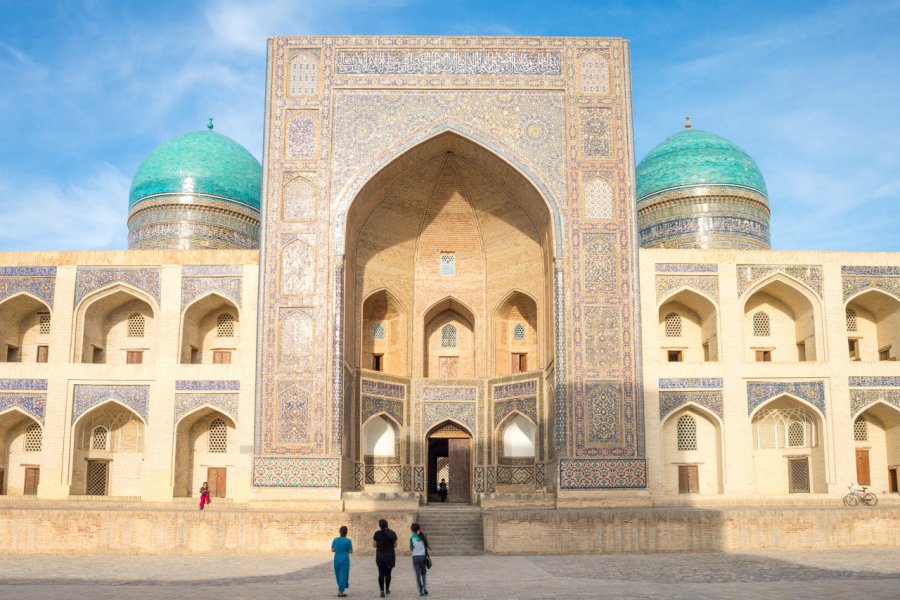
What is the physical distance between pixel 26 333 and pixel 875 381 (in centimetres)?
1386

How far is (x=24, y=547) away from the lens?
1095cm

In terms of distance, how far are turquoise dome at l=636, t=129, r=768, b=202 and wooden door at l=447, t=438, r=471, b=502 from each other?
22.1 feet

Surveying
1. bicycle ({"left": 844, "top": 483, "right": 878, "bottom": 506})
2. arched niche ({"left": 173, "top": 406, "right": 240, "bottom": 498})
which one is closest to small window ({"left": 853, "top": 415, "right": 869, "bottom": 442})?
bicycle ({"left": 844, "top": 483, "right": 878, "bottom": 506})

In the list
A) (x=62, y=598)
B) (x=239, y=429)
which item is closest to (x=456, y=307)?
(x=239, y=429)

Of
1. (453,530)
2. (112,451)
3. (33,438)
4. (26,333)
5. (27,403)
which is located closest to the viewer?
(453,530)

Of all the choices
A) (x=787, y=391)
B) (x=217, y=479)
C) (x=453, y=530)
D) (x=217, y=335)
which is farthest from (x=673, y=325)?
(x=217, y=479)

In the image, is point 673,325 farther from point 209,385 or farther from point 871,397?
point 209,385

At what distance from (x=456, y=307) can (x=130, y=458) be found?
6.05 meters

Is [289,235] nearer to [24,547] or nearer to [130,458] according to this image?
[130,458]

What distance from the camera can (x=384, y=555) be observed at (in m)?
7.25

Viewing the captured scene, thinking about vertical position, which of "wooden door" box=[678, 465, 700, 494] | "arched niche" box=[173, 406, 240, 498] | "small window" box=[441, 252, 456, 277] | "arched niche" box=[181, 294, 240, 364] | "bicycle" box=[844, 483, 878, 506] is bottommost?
"bicycle" box=[844, 483, 878, 506]

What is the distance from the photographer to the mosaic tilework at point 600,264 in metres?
14.1

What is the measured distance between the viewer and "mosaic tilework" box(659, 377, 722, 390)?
1450cm

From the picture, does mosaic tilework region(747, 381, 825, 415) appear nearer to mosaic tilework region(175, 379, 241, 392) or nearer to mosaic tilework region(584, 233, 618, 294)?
mosaic tilework region(584, 233, 618, 294)
